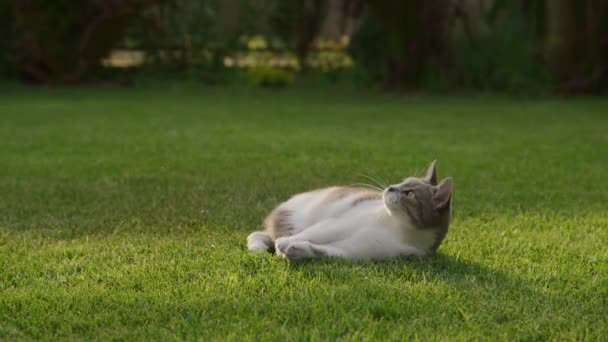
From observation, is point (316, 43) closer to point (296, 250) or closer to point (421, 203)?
point (421, 203)

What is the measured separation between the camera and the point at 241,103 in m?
9.45

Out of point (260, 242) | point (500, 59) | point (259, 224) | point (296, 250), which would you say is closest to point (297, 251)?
point (296, 250)

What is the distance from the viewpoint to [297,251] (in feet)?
9.39

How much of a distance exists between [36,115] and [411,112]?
12.4 ft

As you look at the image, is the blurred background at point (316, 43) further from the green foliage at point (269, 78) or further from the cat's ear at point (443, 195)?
the cat's ear at point (443, 195)

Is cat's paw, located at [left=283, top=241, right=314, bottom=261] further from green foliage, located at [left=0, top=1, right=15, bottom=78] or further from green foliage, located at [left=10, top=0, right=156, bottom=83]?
green foliage, located at [left=0, top=1, right=15, bottom=78]

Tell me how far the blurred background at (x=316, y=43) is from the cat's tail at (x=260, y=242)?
746 cm

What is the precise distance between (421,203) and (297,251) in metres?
0.48

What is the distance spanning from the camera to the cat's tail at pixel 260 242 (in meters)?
3.08

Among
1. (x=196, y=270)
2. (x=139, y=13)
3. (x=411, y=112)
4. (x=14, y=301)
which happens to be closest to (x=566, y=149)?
(x=411, y=112)

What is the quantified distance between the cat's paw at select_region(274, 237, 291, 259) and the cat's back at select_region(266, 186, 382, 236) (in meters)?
0.23

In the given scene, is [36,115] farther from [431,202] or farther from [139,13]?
[431,202]

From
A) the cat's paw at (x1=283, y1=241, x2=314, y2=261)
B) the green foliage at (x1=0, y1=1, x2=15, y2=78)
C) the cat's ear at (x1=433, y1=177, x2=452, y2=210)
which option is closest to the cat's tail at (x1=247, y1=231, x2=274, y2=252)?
the cat's paw at (x1=283, y1=241, x2=314, y2=261)

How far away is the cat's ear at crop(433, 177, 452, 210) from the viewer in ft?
9.59
